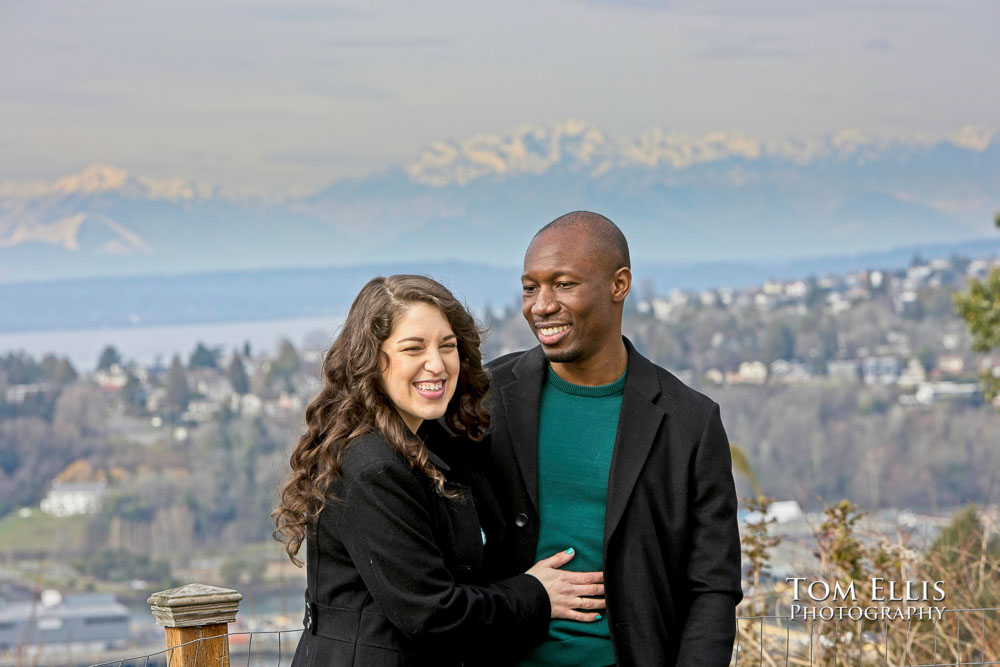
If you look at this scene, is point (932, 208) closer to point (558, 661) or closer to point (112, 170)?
point (112, 170)

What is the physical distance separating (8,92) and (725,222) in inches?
3502

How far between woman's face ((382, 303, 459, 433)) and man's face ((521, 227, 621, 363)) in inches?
10.6

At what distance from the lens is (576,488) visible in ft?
8.92

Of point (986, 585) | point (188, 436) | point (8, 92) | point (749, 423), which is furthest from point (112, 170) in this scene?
point (986, 585)

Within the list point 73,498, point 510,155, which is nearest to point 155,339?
point 73,498

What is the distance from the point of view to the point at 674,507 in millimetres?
2709

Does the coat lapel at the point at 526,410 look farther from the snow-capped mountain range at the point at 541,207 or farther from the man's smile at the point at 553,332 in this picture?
the snow-capped mountain range at the point at 541,207

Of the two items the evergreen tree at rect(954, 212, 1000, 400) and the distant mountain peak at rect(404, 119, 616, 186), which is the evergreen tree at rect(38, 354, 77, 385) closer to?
the distant mountain peak at rect(404, 119, 616, 186)

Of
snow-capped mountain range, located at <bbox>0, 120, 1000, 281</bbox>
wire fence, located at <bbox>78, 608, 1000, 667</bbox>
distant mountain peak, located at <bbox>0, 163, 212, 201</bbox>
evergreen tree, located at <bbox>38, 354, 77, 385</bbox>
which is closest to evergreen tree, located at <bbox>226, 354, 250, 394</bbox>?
evergreen tree, located at <bbox>38, 354, 77, 385</bbox>

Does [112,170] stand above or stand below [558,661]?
above

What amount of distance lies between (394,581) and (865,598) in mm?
3206

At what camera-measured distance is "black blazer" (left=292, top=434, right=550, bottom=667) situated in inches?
93.3

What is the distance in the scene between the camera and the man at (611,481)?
265 cm

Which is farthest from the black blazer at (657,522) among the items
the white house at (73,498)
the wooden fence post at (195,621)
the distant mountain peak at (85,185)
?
the distant mountain peak at (85,185)
